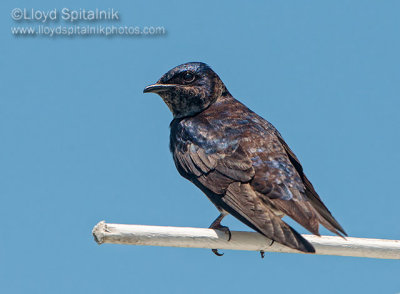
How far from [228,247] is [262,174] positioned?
3.83ft

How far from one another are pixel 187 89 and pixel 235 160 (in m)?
1.71

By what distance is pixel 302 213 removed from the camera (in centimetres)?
598

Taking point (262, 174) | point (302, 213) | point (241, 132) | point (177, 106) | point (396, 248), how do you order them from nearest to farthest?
point (396, 248)
point (302, 213)
point (262, 174)
point (241, 132)
point (177, 106)

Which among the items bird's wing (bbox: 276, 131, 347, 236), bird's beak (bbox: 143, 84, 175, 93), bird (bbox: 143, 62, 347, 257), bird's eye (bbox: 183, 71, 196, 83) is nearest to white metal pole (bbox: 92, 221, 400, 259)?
bird (bbox: 143, 62, 347, 257)

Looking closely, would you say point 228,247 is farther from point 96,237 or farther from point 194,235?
point 96,237

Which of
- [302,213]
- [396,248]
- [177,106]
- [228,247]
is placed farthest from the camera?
[177,106]

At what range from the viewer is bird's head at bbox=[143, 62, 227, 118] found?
8031 mm

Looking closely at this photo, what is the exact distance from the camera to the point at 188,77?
26.8 feet

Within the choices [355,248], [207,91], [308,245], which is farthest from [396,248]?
[207,91]

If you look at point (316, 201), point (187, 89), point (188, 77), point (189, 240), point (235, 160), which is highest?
point (188, 77)

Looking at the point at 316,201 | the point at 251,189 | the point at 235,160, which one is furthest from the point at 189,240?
the point at 316,201

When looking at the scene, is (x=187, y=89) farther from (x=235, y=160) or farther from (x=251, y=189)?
(x=251, y=189)

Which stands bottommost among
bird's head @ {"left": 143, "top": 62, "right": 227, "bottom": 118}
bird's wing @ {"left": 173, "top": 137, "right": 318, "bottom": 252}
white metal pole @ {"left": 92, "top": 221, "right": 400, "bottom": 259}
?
white metal pole @ {"left": 92, "top": 221, "right": 400, "bottom": 259}

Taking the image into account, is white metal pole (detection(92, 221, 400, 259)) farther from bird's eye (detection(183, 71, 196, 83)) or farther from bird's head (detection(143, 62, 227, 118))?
bird's eye (detection(183, 71, 196, 83))
